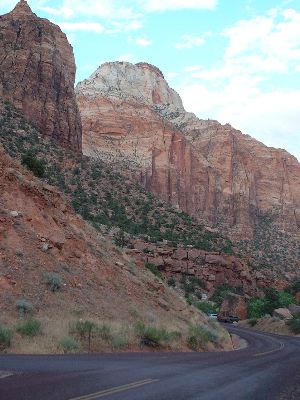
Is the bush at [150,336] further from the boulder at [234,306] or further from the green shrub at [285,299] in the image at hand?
the green shrub at [285,299]

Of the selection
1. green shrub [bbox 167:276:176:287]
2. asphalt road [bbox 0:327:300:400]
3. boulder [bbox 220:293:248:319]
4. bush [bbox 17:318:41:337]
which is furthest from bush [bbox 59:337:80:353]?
green shrub [bbox 167:276:176:287]

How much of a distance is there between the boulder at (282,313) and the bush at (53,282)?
4301 cm

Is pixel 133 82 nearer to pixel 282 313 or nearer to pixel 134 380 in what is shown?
pixel 282 313

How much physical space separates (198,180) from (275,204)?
84.2 ft

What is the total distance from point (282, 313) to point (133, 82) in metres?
140

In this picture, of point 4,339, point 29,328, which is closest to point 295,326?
point 29,328

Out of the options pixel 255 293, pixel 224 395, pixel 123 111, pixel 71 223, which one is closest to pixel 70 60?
pixel 123 111

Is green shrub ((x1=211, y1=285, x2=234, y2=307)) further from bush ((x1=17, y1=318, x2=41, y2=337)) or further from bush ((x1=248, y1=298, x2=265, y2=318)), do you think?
bush ((x1=17, y1=318, x2=41, y2=337))

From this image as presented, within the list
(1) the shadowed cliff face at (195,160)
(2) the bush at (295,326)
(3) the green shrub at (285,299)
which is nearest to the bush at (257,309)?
(3) the green shrub at (285,299)

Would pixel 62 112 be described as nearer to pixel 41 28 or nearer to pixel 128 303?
pixel 41 28

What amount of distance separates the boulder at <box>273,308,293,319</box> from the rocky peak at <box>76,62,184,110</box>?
4379 inches

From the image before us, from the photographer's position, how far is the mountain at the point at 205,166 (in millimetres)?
125562

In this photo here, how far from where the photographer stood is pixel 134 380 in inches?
398

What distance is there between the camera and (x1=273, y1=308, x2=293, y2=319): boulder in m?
58.8
